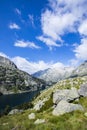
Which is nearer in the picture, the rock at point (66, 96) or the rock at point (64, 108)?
the rock at point (64, 108)

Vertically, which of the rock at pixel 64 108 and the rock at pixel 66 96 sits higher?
the rock at pixel 66 96

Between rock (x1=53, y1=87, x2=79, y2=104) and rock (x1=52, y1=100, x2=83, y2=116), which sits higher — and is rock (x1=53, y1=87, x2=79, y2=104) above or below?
above

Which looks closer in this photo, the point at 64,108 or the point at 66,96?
the point at 64,108

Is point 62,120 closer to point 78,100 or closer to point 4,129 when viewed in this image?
point 4,129

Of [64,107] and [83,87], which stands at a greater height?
[83,87]

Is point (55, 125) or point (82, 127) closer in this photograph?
point (82, 127)

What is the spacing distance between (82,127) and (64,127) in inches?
131

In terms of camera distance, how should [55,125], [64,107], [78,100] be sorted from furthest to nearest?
[78,100] → [64,107] → [55,125]

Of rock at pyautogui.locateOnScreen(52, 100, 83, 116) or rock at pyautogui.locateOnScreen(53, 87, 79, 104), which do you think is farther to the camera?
rock at pyautogui.locateOnScreen(53, 87, 79, 104)

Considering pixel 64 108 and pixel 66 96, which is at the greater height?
pixel 66 96

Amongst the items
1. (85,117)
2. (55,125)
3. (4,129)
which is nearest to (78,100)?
(85,117)

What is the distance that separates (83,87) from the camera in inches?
2702

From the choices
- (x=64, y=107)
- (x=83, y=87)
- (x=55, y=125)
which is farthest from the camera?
(x=83, y=87)

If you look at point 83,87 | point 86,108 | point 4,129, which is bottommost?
point 4,129
